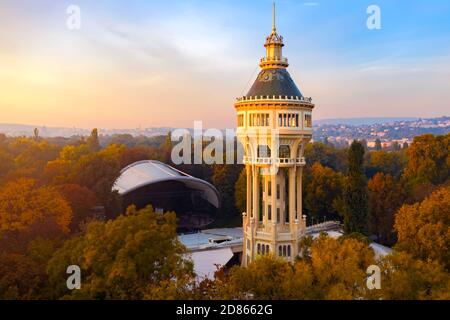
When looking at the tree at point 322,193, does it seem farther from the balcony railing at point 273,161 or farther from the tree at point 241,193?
the balcony railing at point 273,161

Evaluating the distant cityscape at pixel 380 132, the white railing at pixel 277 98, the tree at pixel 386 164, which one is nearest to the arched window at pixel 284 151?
the white railing at pixel 277 98

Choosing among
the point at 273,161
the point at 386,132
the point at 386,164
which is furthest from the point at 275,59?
the point at 386,132

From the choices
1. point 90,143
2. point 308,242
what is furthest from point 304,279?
point 90,143

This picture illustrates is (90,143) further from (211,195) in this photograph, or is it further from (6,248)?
(6,248)

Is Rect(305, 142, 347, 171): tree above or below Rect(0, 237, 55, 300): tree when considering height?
above

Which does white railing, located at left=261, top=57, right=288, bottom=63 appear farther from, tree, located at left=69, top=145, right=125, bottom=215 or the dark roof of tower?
tree, located at left=69, top=145, right=125, bottom=215

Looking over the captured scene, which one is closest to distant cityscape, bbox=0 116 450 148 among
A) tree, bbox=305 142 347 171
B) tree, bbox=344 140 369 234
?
tree, bbox=305 142 347 171
